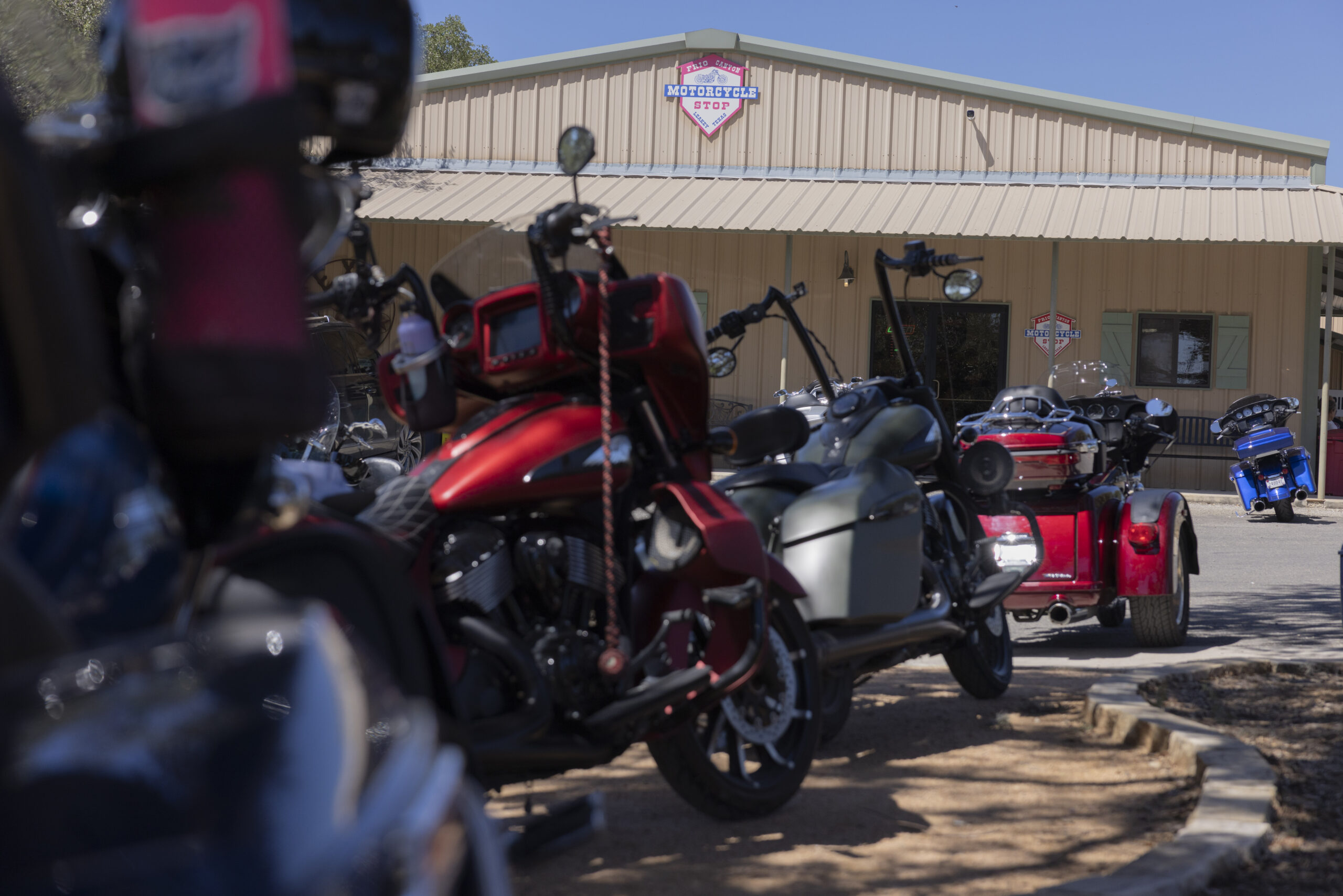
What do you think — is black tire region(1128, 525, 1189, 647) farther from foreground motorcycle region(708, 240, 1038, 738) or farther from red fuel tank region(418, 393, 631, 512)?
red fuel tank region(418, 393, 631, 512)

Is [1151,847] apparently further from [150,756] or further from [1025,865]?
[150,756]

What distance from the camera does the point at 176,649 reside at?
70cm

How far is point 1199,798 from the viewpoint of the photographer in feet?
12.0

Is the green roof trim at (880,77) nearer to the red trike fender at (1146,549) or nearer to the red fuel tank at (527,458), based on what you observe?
the red trike fender at (1146,549)

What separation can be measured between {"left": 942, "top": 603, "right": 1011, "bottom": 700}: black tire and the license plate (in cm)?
54

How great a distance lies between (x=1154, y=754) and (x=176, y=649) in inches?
168

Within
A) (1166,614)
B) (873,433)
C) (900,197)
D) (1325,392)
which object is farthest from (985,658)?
(900,197)

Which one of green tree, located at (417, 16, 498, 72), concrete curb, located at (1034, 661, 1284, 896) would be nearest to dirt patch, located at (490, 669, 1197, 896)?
concrete curb, located at (1034, 661, 1284, 896)

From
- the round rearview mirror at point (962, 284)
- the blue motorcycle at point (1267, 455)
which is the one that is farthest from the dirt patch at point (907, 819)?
the blue motorcycle at point (1267, 455)

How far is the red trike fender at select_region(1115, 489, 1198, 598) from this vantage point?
6.55 metres

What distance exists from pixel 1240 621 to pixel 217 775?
8.26 meters

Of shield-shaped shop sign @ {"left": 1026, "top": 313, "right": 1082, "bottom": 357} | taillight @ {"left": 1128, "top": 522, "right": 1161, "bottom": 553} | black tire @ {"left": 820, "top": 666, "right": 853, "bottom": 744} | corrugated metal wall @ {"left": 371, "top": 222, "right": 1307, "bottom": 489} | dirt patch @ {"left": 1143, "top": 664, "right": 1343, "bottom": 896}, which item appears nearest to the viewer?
dirt patch @ {"left": 1143, "top": 664, "right": 1343, "bottom": 896}

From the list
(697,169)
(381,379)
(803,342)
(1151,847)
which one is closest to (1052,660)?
(803,342)

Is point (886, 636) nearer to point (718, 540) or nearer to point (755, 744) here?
point (755, 744)
